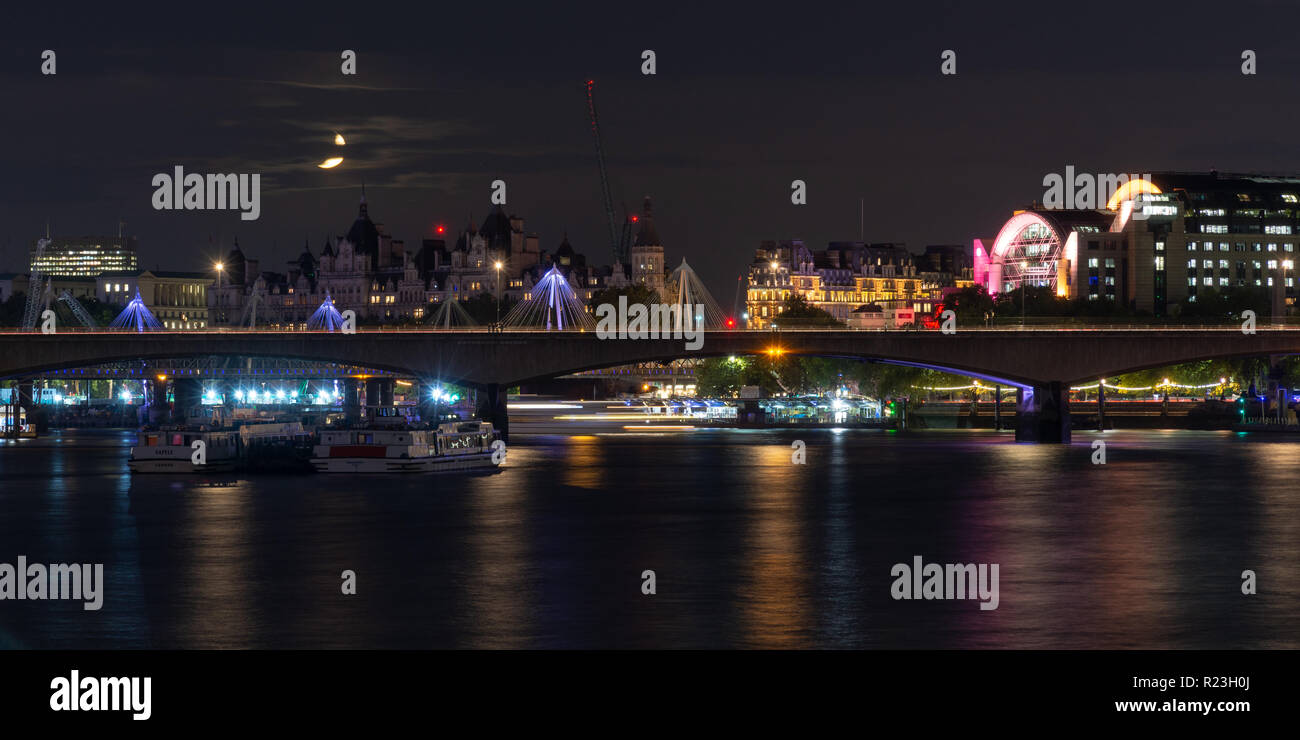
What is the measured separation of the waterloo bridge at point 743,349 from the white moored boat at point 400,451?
69.7ft

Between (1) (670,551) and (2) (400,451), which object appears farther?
(2) (400,451)

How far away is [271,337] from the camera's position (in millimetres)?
120875

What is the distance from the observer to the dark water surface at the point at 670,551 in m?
41.7

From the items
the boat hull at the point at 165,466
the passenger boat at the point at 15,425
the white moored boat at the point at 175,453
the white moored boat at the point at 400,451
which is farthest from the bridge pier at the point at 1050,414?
the passenger boat at the point at 15,425

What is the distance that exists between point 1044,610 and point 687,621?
29.5 feet

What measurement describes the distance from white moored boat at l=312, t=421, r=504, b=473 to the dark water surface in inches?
79.2

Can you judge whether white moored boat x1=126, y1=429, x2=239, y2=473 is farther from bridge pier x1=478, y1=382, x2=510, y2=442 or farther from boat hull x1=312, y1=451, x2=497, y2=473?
bridge pier x1=478, y1=382, x2=510, y2=442

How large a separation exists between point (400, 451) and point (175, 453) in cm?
1283

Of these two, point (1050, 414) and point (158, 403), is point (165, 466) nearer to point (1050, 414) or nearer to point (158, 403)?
point (1050, 414)

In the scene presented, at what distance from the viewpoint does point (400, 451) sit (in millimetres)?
95312

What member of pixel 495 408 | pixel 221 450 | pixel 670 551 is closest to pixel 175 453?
pixel 221 450

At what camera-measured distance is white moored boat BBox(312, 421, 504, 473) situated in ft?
312

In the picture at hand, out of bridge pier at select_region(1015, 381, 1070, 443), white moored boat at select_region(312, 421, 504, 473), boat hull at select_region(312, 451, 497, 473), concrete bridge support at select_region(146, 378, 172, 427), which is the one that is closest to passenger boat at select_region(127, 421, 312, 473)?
white moored boat at select_region(312, 421, 504, 473)
